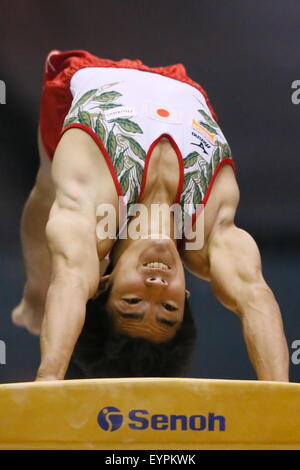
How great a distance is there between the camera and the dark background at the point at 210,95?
3615 millimetres

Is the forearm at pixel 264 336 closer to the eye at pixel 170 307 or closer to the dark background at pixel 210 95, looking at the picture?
the eye at pixel 170 307

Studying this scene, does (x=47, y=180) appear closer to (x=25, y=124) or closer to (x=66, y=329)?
(x=25, y=124)

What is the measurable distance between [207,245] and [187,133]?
1.13ft

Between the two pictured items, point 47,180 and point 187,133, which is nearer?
point 187,133

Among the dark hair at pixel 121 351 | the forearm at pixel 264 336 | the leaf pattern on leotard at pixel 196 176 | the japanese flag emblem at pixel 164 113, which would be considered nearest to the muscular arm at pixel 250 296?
the forearm at pixel 264 336

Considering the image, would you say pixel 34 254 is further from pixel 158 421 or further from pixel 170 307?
pixel 158 421

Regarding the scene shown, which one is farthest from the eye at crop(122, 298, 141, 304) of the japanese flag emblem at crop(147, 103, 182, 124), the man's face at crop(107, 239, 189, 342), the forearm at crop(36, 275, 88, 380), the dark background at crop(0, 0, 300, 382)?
the dark background at crop(0, 0, 300, 382)

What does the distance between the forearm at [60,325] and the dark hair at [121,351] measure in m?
0.32

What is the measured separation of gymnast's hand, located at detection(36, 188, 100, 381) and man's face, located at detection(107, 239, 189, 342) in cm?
14

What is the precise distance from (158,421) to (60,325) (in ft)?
1.59

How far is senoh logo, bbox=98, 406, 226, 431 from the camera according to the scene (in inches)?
71.3

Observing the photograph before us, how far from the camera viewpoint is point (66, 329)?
2.20 metres

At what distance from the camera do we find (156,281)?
2.44 meters

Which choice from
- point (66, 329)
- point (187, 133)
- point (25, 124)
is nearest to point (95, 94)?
point (187, 133)
